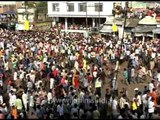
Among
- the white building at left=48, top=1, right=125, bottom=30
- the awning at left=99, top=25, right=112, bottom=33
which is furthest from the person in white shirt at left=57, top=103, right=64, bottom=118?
the white building at left=48, top=1, right=125, bottom=30

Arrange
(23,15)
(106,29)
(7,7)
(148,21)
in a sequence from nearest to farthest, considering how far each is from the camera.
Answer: (148,21) → (106,29) → (23,15) → (7,7)

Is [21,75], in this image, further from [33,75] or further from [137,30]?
[137,30]

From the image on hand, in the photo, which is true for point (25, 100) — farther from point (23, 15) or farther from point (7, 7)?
point (7, 7)

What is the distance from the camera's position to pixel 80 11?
54.5 m

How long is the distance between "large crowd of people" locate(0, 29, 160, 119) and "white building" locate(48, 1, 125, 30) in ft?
72.4

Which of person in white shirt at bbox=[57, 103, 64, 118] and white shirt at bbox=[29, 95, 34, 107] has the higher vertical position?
person in white shirt at bbox=[57, 103, 64, 118]

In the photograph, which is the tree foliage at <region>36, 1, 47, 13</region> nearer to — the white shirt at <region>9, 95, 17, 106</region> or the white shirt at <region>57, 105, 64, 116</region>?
the white shirt at <region>9, 95, 17, 106</region>

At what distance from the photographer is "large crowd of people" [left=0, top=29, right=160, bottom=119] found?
15.0 metres

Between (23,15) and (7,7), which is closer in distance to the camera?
(23,15)

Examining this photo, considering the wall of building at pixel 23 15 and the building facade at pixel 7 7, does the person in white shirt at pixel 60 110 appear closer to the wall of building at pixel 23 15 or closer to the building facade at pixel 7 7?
the wall of building at pixel 23 15

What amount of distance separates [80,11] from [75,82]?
35283 mm

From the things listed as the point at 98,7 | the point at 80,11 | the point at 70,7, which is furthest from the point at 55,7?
the point at 98,7

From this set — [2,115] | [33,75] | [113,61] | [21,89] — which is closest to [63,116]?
[2,115]

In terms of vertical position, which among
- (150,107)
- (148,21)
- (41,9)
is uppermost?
(148,21)
